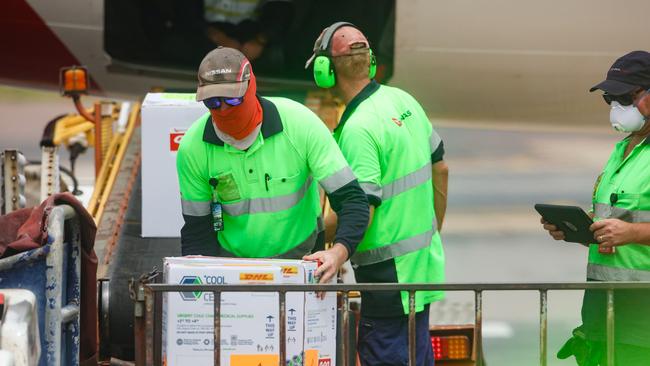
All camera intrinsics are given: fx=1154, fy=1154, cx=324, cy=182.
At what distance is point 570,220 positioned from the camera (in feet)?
13.4

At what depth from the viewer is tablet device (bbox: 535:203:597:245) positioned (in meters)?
4.02

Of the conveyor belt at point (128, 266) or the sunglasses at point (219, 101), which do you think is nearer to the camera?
the sunglasses at point (219, 101)

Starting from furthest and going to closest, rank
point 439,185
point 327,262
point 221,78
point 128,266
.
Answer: point 128,266 < point 439,185 < point 221,78 < point 327,262

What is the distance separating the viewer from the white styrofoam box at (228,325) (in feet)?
11.2

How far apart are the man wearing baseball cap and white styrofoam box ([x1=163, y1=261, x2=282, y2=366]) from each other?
59 cm

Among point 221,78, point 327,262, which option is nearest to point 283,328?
point 327,262

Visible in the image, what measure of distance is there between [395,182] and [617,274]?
0.90 meters

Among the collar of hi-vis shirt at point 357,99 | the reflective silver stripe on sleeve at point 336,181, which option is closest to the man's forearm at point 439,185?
the collar of hi-vis shirt at point 357,99

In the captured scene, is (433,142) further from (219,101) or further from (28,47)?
(28,47)

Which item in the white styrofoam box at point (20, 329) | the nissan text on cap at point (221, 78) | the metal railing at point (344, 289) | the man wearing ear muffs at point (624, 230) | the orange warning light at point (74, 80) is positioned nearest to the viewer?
the white styrofoam box at point (20, 329)

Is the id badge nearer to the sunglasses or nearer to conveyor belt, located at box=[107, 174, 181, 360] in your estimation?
the sunglasses

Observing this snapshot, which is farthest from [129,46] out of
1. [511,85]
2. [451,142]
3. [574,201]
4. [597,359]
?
[451,142]

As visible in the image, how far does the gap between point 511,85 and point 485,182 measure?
4.74 m

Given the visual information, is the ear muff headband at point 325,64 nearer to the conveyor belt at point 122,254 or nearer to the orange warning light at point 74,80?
the conveyor belt at point 122,254
